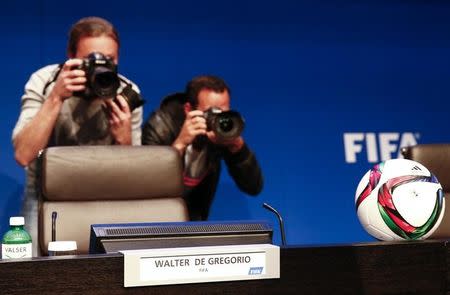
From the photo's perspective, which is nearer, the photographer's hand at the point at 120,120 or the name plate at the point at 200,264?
the name plate at the point at 200,264

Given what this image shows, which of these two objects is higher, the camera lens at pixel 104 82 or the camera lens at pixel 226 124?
the camera lens at pixel 104 82

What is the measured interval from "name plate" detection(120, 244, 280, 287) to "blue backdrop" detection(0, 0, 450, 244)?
218 cm

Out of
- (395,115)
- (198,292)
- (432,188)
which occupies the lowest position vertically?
(198,292)

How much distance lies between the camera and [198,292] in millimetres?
1373

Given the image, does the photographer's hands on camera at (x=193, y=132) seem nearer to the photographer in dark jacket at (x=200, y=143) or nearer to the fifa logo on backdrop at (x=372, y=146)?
the photographer in dark jacket at (x=200, y=143)

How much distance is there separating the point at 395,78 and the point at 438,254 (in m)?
2.44

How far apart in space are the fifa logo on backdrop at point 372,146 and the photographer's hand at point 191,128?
1.16 m

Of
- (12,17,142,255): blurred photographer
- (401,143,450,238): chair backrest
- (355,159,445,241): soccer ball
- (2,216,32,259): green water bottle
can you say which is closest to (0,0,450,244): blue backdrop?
(12,17,142,255): blurred photographer

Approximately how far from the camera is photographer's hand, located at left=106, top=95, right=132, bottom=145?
275 centimetres

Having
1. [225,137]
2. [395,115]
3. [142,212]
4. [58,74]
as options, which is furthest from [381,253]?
[395,115]

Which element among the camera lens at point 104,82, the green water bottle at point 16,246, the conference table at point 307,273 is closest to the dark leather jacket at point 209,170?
the camera lens at point 104,82

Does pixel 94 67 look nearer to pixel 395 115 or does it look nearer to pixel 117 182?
pixel 117 182

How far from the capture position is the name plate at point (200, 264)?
52.9 inches

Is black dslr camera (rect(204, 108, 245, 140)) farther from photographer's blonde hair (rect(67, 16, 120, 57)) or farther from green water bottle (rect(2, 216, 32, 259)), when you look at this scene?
green water bottle (rect(2, 216, 32, 259))
